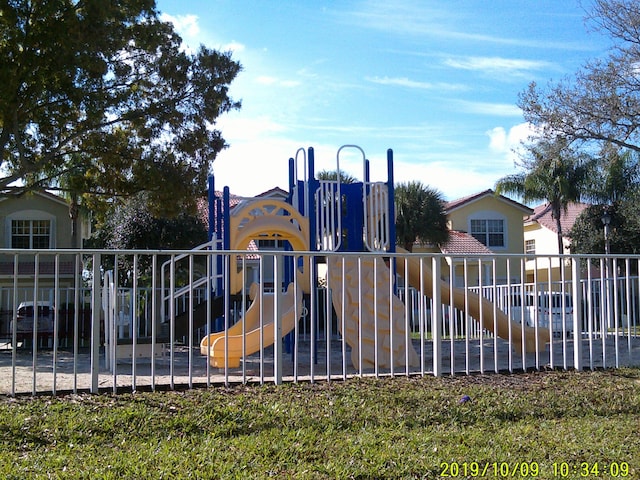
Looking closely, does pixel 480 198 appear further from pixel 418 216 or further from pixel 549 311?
pixel 549 311

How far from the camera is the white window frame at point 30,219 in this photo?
96.8 feet

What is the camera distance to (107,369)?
930 centimetres

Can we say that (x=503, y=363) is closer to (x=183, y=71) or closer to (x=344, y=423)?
(x=344, y=423)

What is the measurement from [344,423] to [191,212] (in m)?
13.2

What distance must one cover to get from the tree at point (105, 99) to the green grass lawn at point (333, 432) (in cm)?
1046

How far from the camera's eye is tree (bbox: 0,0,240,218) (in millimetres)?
14422

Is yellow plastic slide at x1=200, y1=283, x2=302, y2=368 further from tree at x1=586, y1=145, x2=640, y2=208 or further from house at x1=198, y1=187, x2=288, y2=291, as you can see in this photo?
tree at x1=586, y1=145, x2=640, y2=208

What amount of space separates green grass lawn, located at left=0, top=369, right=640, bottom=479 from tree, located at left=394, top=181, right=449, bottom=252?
19614 millimetres

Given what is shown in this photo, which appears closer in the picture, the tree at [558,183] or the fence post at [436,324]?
the fence post at [436,324]

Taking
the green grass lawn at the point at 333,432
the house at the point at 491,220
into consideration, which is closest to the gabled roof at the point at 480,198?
the house at the point at 491,220

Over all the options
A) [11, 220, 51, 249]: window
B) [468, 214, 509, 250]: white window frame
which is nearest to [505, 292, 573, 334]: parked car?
[468, 214, 509, 250]: white window frame

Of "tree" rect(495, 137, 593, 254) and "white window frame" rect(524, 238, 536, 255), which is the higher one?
"tree" rect(495, 137, 593, 254)

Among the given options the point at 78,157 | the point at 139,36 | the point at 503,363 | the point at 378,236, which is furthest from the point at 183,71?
the point at 503,363

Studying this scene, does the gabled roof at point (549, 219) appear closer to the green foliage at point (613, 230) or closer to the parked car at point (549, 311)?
the green foliage at point (613, 230)
